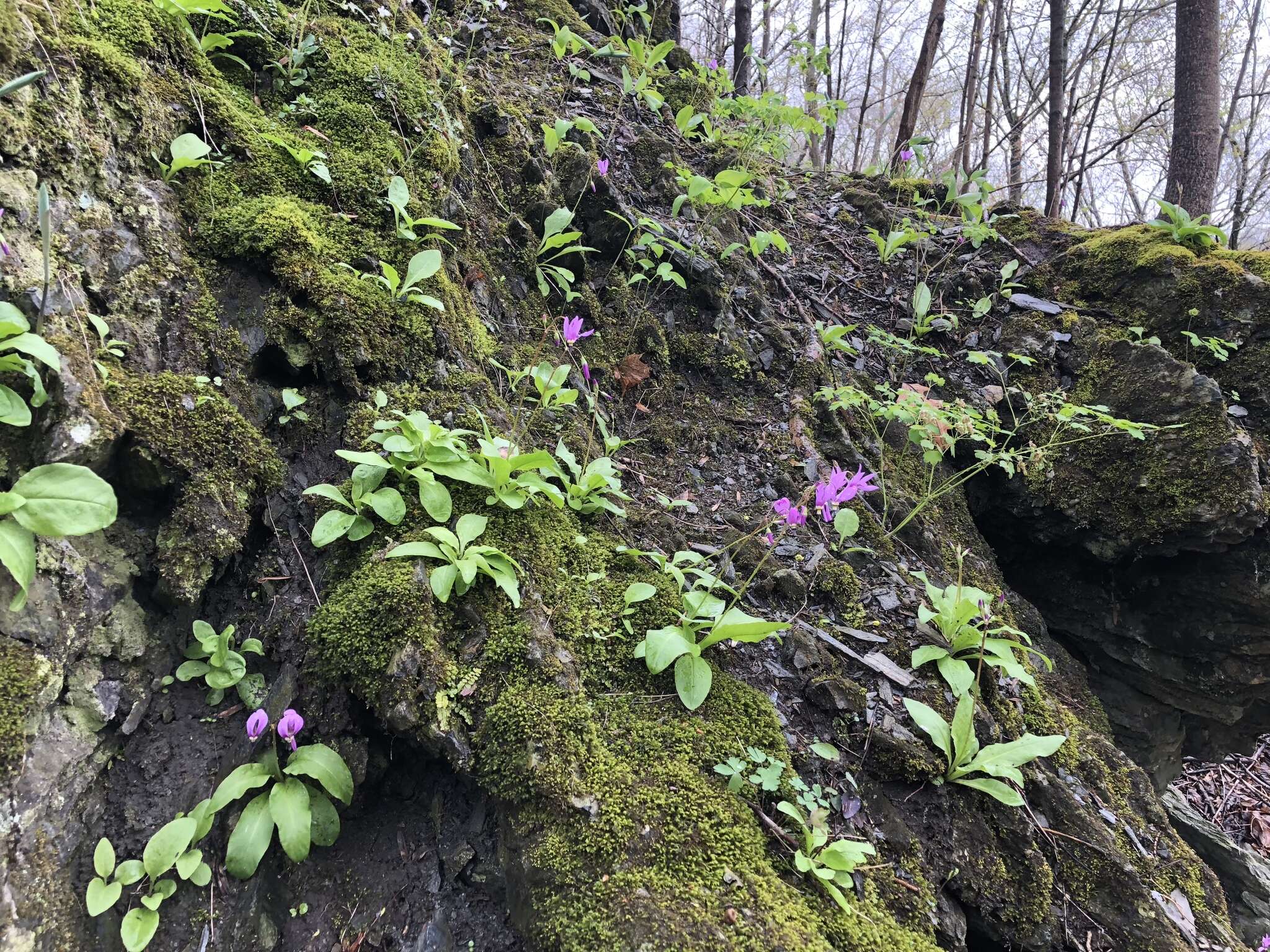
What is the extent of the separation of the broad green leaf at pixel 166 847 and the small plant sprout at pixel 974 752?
7.12 ft

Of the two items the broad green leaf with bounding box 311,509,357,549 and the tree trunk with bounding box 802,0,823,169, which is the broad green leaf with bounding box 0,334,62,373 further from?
the tree trunk with bounding box 802,0,823,169

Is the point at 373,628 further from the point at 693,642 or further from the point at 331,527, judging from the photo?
the point at 693,642

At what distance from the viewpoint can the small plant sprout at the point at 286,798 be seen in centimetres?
151

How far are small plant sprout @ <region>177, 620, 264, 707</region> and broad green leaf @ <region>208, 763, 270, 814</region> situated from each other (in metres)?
0.23

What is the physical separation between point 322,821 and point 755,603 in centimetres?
164

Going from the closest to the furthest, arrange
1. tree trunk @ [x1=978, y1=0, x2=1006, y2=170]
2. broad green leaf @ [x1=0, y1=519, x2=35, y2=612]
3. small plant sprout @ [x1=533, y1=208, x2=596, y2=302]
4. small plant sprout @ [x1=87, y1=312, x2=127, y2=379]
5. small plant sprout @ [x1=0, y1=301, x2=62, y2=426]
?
1. broad green leaf @ [x1=0, y1=519, x2=35, y2=612]
2. small plant sprout @ [x1=0, y1=301, x2=62, y2=426]
3. small plant sprout @ [x1=87, y1=312, x2=127, y2=379]
4. small plant sprout @ [x1=533, y1=208, x2=596, y2=302]
5. tree trunk @ [x1=978, y1=0, x2=1006, y2=170]

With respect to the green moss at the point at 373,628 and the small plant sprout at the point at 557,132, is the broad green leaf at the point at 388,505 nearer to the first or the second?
the green moss at the point at 373,628

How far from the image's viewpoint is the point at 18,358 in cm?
146

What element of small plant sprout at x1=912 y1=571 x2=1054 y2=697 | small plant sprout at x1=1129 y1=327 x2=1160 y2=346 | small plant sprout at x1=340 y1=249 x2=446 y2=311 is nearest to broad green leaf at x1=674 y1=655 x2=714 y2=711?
small plant sprout at x1=912 y1=571 x2=1054 y2=697

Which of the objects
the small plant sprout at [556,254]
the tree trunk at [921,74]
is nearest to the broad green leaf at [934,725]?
the small plant sprout at [556,254]

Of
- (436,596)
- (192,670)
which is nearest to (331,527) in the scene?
(436,596)

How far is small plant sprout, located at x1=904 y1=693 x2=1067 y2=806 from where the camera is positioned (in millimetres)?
2031

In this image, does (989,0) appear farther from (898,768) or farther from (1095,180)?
(1095,180)

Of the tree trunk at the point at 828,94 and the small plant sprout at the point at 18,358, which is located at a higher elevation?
the tree trunk at the point at 828,94
